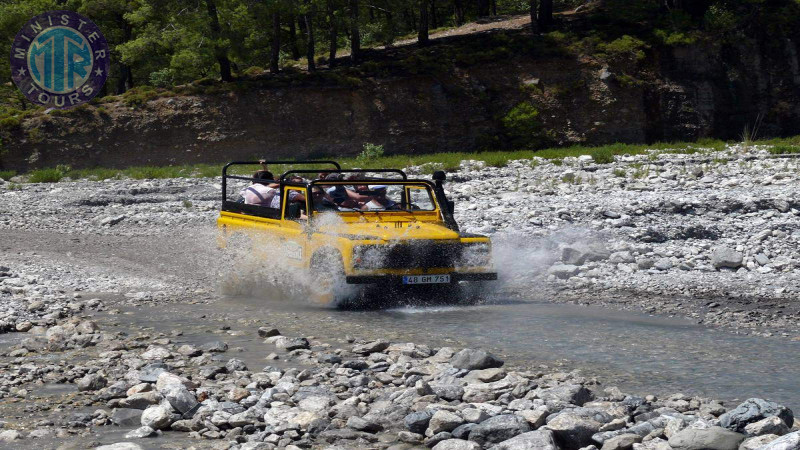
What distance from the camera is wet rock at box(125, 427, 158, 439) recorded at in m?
6.46

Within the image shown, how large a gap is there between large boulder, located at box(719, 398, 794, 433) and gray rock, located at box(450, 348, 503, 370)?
2.22 meters

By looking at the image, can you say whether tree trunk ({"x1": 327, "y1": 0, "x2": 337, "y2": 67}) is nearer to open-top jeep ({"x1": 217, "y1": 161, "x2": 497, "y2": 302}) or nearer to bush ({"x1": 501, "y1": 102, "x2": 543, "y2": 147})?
bush ({"x1": 501, "y1": 102, "x2": 543, "y2": 147})

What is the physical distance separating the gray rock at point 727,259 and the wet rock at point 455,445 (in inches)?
328

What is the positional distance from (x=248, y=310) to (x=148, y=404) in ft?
15.2

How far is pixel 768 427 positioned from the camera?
5.80 m

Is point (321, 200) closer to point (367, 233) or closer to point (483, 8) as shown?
point (367, 233)

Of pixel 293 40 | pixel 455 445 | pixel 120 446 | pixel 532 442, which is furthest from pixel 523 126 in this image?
pixel 120 446

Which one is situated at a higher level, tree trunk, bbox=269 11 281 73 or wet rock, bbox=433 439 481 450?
tree trunk, bbox=269 11 281 73

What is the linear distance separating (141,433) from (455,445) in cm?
222

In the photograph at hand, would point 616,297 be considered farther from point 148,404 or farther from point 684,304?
point 148,404

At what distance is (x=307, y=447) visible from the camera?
20.3ft

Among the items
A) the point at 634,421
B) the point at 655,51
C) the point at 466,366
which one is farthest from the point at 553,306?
the point at 655,51

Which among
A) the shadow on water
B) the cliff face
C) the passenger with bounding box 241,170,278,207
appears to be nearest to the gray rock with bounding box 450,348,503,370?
the shadow on water

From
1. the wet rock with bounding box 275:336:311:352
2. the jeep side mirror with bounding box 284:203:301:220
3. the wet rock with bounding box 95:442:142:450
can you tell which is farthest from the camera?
the jeep side mirror with bounding box 284:203:301:220
